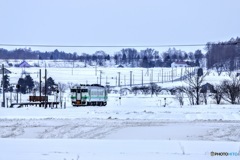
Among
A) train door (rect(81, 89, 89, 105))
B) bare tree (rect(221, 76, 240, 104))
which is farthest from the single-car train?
bare tree (rect(221, 76, 240, 104))

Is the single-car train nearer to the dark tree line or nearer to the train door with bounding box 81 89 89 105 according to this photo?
the train door with bounding box 81 89 89 105

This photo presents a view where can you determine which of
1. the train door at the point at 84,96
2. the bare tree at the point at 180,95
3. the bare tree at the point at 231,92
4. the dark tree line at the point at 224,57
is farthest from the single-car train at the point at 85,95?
the dark tree line at the point at 224,57

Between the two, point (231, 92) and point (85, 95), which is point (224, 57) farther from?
point (85, 95)

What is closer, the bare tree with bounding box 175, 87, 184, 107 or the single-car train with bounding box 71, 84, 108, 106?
the single-car train with bounding box 71, 84, 108, 106

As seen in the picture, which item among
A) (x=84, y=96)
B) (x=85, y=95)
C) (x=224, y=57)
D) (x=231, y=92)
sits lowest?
(x=84, y=96)

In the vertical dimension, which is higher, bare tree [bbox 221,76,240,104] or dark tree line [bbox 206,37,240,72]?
dark tree line [bbox 206,37,240,72]

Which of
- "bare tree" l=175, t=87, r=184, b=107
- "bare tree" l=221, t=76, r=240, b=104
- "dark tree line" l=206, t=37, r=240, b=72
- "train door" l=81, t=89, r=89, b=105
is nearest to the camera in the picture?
"train door" l=81, t=89, r=89, b=105

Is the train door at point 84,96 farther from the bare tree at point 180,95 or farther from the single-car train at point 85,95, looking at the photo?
the bare tree at point 180,95

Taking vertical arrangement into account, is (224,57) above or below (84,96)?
above

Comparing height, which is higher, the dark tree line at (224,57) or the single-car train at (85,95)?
the dark tree line at (224,57)

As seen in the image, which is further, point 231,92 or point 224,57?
point 224,57

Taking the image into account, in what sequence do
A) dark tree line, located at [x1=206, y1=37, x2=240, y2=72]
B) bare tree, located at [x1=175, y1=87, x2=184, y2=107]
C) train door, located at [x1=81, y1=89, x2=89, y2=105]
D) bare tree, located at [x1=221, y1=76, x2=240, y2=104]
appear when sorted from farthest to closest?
dark tree line, located at [x1=206, y1=37, x2=240, y2=72] < bare tree, located at [x1=175, y1=87, x2=184, y2=107] < bare tree, located at [x1=221, y1=76, x2=240, y2=104] < train door, located at [x1=81, y1=89, x2=89, y2=105]

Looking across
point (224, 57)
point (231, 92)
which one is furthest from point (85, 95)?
point (224, 57)

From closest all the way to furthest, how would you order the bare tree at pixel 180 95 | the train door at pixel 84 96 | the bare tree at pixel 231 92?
1. the train door at pixel 84 96
2. the bare tree at pixel 231 92
3. the bare tree at pixel 180 95
